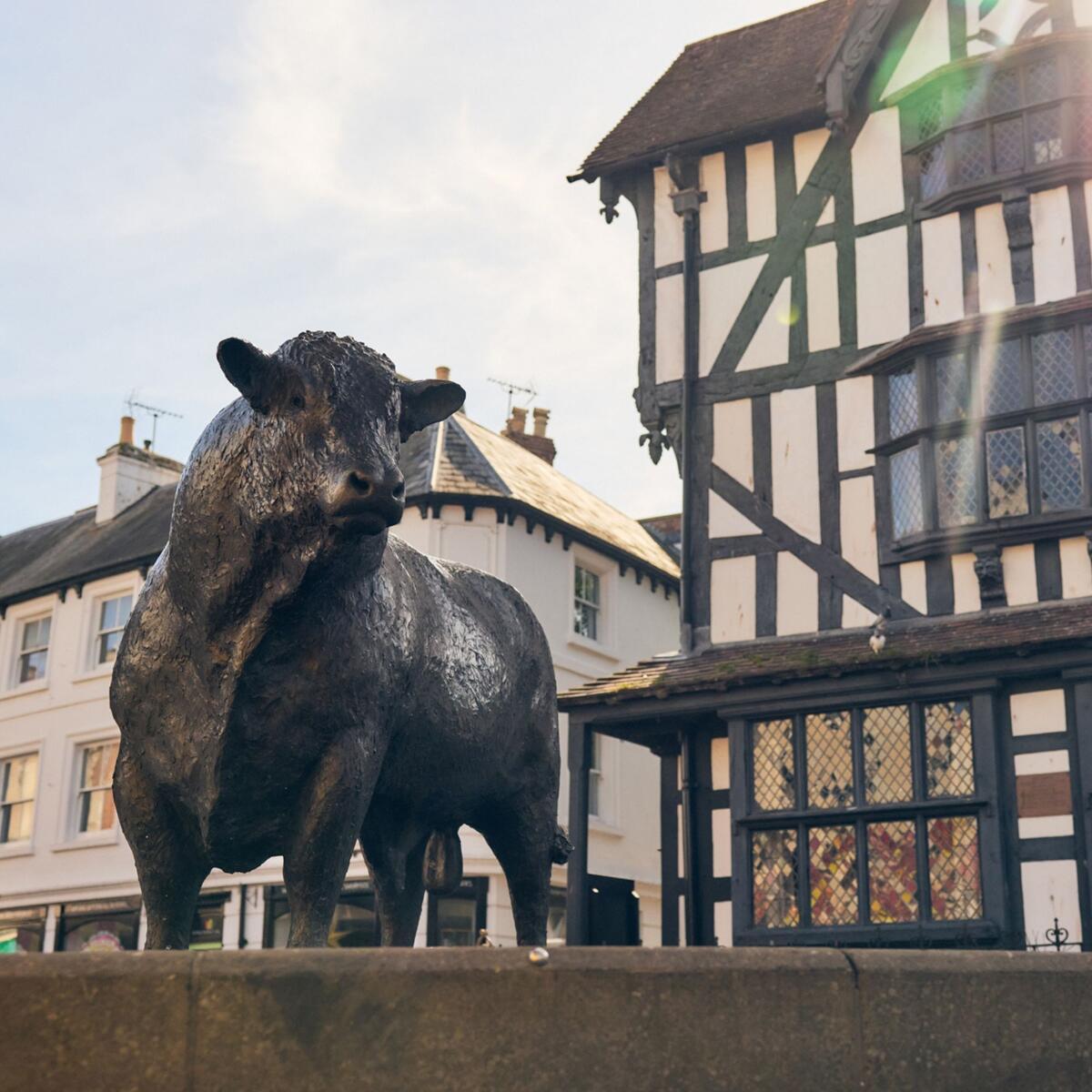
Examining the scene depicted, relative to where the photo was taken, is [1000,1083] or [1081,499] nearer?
[1000,1083]

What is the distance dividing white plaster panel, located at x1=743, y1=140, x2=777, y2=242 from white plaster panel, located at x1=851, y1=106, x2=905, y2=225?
0.96m

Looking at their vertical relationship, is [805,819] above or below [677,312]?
below

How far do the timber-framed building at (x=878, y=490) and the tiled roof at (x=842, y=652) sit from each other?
43 millimetres

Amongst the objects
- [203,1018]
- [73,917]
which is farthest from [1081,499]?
[73,917]

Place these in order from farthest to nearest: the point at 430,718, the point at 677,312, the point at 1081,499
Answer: the point at 677,312, the point at 1081,499, the point at 430,718

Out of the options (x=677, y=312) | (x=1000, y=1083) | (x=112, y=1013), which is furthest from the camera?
(x=677, y=312)

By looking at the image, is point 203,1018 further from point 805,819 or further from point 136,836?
point 805,819

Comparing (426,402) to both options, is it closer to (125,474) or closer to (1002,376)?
(1002,376)

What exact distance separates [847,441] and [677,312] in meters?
2.73

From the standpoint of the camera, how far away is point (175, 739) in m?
4.25

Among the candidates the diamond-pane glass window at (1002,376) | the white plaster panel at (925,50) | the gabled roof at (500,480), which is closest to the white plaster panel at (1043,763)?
the diamond-pane glass window at (1002,376)

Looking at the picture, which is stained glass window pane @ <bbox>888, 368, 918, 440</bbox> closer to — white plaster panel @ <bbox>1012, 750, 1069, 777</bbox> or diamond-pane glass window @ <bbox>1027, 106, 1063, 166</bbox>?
diamond-pane glass window @ <bbox>1027, 106, 1063, 166</bbox>

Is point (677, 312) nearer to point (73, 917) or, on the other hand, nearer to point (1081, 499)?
point (1081, 499)

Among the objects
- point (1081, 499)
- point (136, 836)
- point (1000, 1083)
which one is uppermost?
point (1081, 499)
